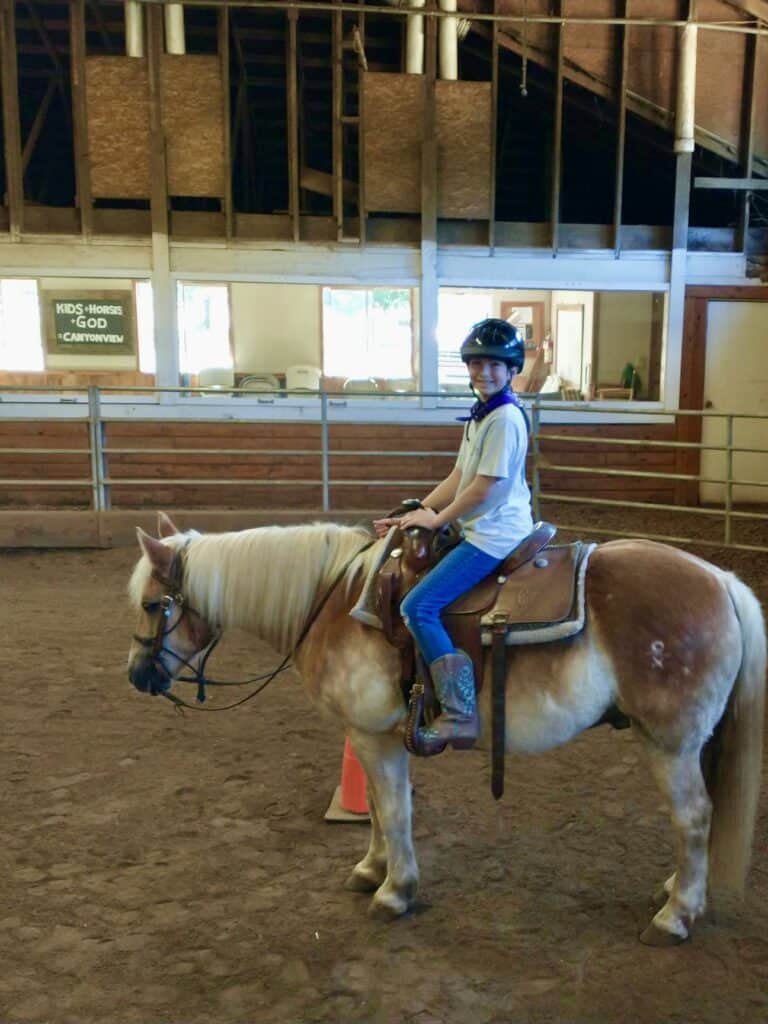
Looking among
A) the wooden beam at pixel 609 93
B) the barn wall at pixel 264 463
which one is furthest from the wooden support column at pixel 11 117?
the wooden beam at pixel 609 93

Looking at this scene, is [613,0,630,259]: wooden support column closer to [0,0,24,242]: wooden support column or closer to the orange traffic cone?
[0,0,24,242]: wooden support column

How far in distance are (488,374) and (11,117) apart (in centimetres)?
879

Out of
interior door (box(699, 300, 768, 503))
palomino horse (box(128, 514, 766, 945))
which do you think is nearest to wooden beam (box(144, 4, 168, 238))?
interior door (box(699, 300, 768, 503))

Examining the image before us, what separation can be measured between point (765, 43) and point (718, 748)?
30.8 feet

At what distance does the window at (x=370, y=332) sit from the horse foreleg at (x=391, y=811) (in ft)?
24.6

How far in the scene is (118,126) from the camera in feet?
29.4

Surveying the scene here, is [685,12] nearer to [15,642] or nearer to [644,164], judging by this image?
[644,164]

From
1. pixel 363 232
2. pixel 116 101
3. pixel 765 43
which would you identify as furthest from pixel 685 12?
pixel 116 101

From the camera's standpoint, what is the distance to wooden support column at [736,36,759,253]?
29.3 feet

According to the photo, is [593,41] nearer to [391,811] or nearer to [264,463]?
[264,463]

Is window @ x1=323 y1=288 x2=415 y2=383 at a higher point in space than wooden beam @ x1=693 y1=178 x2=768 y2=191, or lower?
lower

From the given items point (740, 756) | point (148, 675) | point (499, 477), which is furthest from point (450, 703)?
point (148, 675)

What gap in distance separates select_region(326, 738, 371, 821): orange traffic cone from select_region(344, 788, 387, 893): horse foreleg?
1.35 feet

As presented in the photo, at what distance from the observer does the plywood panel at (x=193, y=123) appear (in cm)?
889
